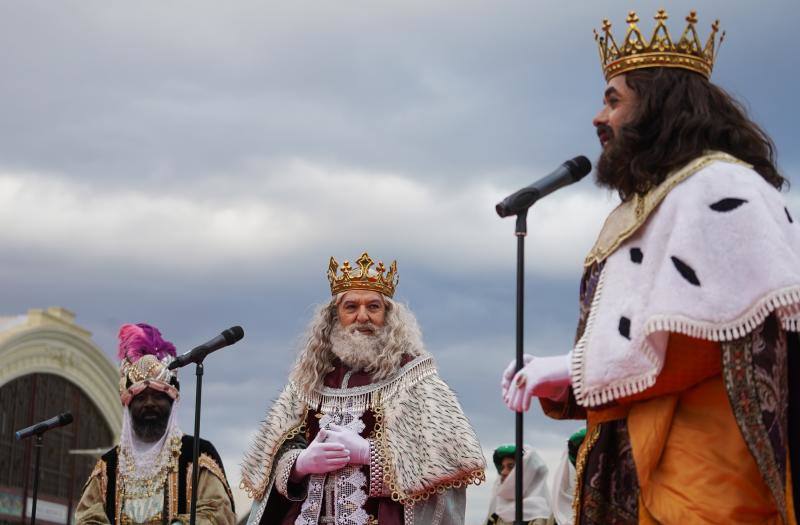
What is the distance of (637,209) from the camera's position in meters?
3.58

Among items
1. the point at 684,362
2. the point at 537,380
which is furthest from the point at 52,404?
the point at 684,362

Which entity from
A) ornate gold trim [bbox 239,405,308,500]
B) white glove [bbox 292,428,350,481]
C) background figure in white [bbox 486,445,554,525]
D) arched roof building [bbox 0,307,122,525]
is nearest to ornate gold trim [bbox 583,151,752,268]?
white glove [bbox 292,428,350,481]

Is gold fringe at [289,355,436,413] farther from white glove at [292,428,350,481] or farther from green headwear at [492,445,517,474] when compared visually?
green headwear at [492,445,517,474]

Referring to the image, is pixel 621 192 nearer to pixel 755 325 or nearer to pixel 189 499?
pixel 755 325

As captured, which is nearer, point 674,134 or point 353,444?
point 674,134

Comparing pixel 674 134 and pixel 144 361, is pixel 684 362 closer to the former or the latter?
pixel 674 134

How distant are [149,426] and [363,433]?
2.48 m

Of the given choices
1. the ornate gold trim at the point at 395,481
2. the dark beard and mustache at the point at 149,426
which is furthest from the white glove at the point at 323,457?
the dark beard and mustache at the point at 149,426

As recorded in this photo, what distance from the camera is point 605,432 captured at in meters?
3.54

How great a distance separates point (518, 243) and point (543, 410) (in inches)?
23.3

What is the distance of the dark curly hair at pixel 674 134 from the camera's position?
3.62m

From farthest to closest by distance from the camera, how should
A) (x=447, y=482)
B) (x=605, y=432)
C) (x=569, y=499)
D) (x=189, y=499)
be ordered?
1. (x=569, y=499)
2. (x=189, y=499)
3. (x=447, y=482)
4. (x=605, y=432)

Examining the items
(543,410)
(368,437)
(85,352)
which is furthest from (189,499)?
(85,352)

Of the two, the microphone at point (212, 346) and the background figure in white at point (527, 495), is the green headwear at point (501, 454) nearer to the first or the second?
the background figure in white at point (527, 495)
